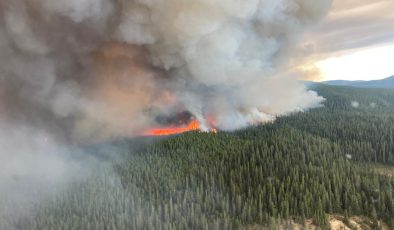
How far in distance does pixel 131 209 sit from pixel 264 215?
48163 millimetres

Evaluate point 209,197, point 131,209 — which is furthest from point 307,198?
point 131,209

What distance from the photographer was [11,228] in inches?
5866

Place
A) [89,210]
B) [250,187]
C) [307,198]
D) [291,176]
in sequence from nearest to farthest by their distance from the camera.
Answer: [89,210]
[307,198]
[250,187]
[291,176]

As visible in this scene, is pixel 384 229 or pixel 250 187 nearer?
pixel 384 229

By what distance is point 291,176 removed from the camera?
196 m

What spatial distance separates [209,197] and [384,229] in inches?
2497

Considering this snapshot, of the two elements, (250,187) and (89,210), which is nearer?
(89,210)

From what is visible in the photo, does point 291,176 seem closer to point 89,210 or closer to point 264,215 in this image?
point 264,215

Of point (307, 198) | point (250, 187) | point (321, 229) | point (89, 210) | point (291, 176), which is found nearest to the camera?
point (321, 229)

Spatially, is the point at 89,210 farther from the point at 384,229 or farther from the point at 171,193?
the point at 384,229

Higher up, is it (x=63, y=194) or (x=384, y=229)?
(x=63, y=194)

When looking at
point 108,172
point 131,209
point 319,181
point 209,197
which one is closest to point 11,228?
point 131,209

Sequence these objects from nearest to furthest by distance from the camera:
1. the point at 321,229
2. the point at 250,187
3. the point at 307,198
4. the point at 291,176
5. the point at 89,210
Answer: the point at 321,229 → the point at 89,210 → the point at 307,198 → the point at 250,187 → the point at 291,176

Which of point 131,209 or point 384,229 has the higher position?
point 131,209
